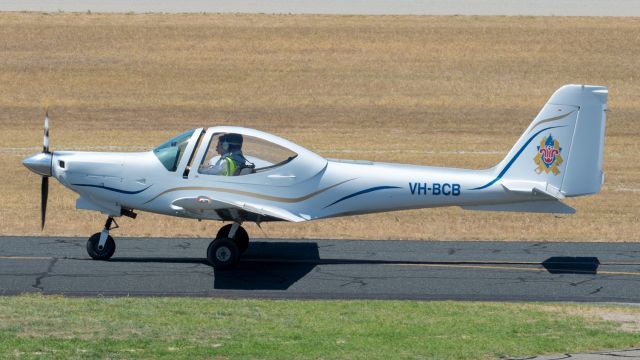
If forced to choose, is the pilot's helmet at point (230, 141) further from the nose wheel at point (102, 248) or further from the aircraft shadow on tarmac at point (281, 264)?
the nose wheel at point (102, 248)

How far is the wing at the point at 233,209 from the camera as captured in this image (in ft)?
53.6

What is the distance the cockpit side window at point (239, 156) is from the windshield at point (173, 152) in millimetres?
386

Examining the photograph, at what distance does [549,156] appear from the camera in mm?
16922

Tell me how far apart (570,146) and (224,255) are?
554 centimetres

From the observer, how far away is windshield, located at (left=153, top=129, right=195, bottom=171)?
1691 cm

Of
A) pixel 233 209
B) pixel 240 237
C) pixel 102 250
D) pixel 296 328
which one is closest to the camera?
pixel 296 328

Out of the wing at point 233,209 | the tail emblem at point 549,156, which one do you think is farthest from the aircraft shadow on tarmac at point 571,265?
the wing at point 233,209

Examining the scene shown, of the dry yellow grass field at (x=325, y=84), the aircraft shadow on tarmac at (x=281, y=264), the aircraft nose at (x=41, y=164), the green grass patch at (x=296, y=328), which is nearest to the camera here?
the green grass patch at (x=296, y=328)

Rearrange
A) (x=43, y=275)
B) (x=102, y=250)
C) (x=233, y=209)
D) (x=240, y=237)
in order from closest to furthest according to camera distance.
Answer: (x=43, y=275), (x=233, y=209), (x=102, y=250), (x=240, y=237)

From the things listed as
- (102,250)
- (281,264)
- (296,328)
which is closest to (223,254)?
(281,264)

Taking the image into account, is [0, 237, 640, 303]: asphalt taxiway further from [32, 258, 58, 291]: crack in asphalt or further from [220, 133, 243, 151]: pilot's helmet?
[220, 133, 243, 151]: pilot's helmet

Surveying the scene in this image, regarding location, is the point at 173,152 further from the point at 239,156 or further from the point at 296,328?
the point at 296,328

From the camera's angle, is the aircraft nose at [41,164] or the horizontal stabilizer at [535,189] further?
the aircraft nose at [41,164]

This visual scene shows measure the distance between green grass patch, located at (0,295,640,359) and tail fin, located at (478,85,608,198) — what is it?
3214mm
